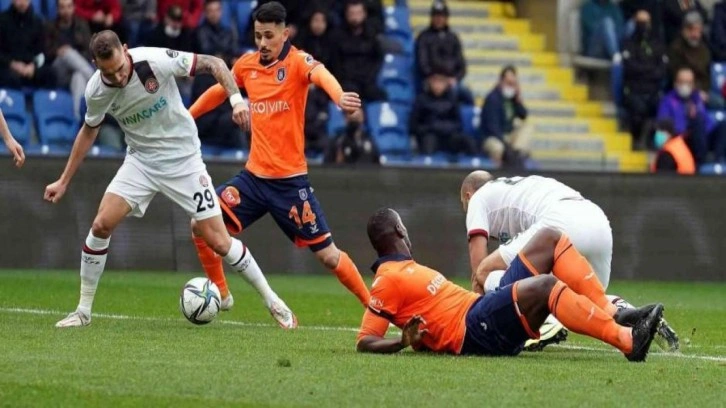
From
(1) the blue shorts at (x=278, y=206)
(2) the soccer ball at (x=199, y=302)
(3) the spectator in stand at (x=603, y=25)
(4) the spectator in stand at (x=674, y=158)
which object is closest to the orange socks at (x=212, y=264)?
(1) the blue shorts at (x=278, y=206)

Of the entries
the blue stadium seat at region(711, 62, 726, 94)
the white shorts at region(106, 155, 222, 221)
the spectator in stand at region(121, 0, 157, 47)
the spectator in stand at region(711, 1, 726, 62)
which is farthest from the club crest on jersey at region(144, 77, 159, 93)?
the spectator in stand at region(711, 1, 726, 62)

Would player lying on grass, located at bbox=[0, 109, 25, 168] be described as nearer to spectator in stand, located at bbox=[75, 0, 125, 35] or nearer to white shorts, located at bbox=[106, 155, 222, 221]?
white shorts, located at bbox=[106, 155, 222, 221]

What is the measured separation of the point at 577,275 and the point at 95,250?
3.83m

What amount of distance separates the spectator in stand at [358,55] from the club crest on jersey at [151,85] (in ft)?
33.6

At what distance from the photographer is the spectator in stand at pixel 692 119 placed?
74.8 ft

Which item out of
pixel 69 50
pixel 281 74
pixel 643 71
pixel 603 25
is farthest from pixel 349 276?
pixel 603 25

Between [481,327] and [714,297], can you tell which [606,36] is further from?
[481,327]

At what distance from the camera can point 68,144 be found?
2005 centimetres

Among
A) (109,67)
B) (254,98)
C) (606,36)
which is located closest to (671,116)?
(606,36)

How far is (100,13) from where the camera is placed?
20.7m

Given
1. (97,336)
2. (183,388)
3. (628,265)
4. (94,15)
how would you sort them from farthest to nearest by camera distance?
(94,15)
(628,265)
(97,336)
(183,388)

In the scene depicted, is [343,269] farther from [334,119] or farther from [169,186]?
[334,119]

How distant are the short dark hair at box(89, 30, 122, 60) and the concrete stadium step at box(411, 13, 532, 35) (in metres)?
15.2

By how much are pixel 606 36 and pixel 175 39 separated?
7.66 metres
